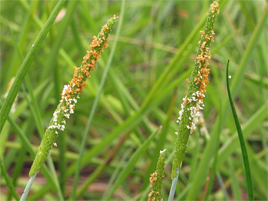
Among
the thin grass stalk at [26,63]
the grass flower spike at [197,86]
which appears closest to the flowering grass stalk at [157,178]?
the grass flower spike at [197,86]

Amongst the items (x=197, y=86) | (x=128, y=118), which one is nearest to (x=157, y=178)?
(x=197, y=86)

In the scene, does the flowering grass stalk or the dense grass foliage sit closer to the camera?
the flowering grass stalk

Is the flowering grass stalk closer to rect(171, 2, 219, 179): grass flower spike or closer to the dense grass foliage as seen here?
rect(171, 2, 219, 179): grass flower spike

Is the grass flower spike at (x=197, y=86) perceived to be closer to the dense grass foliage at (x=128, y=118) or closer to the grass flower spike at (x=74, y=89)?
the grass flower spike at (x=74, y=89)

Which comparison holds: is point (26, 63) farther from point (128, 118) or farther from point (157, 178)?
point (128, 118)

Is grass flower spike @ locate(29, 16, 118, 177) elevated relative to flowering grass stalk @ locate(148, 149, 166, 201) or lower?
elevated

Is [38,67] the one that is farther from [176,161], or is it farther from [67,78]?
[176,161]

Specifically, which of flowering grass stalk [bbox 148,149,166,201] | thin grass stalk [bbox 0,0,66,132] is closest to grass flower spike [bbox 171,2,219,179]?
flowering grass stalk [bbox 148,149,166,201]
